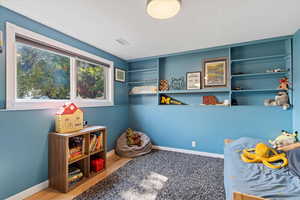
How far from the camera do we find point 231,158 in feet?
5.55

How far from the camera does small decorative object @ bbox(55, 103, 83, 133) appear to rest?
6.42 ft

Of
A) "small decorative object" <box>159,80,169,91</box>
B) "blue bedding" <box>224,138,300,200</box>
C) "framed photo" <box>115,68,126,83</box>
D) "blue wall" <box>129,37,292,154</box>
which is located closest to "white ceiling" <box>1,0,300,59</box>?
"blue wall" <box>129,37,292,154</box>

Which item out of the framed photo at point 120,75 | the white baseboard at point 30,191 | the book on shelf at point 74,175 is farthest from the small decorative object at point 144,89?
the white baseboard at point 30,191

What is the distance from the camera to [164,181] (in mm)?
2053

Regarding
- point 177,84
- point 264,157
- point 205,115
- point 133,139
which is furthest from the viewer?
point 177,84

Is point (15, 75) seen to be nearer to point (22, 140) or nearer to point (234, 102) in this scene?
point (22, 140)

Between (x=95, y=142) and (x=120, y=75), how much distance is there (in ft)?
5.91

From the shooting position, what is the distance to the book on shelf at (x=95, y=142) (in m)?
2.25

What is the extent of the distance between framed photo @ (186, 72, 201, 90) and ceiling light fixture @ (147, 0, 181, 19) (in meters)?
1.87

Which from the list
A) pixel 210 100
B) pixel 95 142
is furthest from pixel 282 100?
pixel 95 142

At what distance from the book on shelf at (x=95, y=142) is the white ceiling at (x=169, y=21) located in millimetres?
1637

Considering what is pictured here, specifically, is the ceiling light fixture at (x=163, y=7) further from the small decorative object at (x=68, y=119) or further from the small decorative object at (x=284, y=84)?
the small decorative object at (x=284, y=84)

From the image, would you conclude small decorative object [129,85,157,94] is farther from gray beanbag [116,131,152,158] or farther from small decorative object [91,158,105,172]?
small decorative object [91,158,105,172]

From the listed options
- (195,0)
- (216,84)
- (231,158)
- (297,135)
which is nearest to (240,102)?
(216,84)
